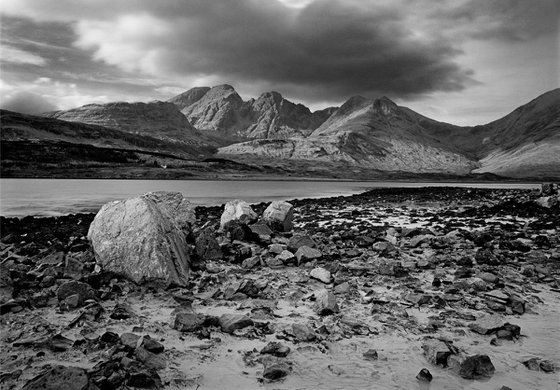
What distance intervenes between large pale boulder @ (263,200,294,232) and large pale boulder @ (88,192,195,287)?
379 inches

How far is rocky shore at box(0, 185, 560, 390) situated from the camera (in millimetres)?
6230

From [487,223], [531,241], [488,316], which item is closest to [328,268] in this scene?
[488,316]

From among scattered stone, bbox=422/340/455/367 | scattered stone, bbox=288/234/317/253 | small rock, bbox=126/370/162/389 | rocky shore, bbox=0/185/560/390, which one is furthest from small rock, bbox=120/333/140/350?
scattered stone, bbox=288/234/317/253

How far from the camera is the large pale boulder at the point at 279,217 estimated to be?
71.4ft

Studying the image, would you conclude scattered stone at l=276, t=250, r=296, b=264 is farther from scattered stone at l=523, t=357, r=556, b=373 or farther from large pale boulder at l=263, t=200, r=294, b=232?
scattered stone at l=523, t=357, r=556, b=373

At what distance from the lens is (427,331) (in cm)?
812

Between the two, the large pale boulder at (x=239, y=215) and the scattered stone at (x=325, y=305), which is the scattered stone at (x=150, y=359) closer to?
the scattered stone at (x=325, y=305)

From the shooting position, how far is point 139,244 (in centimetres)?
1084

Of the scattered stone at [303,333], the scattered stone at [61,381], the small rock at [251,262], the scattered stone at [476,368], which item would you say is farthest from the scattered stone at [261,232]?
the scattered stone at [61,381]

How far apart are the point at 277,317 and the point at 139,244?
4.86 m

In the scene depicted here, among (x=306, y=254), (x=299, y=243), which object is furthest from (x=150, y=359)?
(x=299, y=243)

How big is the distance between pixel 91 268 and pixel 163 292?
281 centimetres

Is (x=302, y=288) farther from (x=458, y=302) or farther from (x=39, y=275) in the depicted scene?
(x=39, y=275)

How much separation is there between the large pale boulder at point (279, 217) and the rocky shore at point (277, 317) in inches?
230
